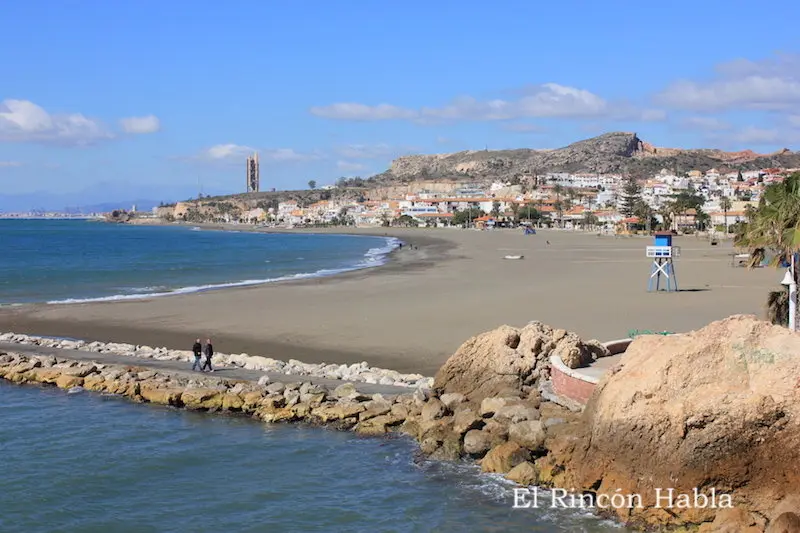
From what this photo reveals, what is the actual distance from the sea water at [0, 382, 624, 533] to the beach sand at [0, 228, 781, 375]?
6177 mm

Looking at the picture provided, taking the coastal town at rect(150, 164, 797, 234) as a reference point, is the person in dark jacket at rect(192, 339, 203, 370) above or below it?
below

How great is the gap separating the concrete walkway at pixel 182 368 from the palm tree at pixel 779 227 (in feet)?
26.3

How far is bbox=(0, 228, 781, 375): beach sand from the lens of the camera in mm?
23656

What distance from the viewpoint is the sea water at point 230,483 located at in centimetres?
1137

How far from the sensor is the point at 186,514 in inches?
463

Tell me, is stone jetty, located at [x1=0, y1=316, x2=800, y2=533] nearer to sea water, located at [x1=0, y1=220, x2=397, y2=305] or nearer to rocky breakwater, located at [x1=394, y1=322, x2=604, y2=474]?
rocky breakwater, located at [x1=394, y1=322, x2=604, y2=474]

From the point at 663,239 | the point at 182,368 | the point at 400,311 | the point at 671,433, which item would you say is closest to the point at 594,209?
the point at 663,239

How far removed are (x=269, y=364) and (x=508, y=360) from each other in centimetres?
700

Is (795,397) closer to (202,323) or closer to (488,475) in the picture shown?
(488,475)

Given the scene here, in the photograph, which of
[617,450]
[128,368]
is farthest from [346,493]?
[128,368]

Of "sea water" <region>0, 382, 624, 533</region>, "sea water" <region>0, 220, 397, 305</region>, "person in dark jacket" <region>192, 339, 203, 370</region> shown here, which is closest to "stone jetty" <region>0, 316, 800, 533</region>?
"sea water" <region>0, 382, 624, 533</region>

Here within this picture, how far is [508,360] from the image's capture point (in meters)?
16.1

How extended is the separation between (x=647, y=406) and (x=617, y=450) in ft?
2.54

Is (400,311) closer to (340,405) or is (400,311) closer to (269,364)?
(269,364)
